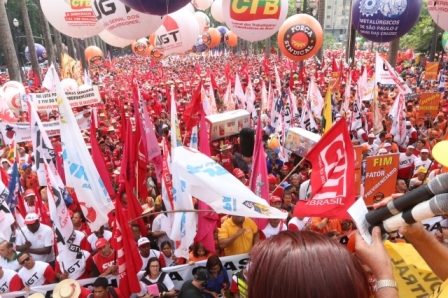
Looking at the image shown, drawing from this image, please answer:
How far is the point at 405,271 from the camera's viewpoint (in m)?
2.82

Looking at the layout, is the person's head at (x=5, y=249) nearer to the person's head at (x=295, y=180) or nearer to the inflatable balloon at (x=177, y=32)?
the person's head at (x=295, y=180)

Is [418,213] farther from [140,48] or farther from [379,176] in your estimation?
[140,48]

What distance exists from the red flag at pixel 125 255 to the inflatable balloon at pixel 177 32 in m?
6.05

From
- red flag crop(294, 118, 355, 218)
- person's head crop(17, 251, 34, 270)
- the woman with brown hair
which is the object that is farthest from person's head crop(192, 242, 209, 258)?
the woman with brown hair

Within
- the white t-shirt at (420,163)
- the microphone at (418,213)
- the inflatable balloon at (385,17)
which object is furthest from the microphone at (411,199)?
the inflatable balloon at (385,17)

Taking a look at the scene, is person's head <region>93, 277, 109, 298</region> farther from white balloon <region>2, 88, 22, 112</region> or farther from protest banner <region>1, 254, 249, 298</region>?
white balloon <region>2, 88, 22, 112</region>

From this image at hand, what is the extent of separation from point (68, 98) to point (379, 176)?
7148mm

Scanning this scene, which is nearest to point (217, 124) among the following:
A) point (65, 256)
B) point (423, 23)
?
point (65, 256)

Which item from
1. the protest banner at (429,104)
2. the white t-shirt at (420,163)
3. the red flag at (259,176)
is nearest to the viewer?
the red flag at (259,176)

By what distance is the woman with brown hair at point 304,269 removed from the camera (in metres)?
1.10

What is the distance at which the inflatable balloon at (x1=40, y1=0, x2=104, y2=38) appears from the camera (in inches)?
314

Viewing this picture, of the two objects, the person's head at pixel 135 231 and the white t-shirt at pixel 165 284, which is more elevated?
the person's head at pixel 135 231

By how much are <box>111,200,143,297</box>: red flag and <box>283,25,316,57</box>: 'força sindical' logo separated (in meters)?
8.84

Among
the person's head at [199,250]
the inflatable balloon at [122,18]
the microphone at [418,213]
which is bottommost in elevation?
the person's head at [199,250]
